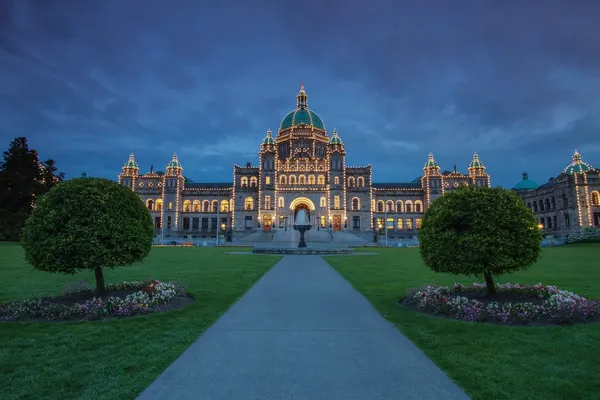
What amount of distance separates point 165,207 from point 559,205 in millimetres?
89731

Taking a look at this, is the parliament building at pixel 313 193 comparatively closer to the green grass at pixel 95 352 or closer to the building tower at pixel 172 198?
the building tower at pixel 172 198

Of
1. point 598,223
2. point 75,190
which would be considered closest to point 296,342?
point 75,190

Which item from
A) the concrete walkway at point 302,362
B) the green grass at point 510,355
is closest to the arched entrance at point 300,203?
the green grass at point 510,355

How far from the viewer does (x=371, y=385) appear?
5.14m

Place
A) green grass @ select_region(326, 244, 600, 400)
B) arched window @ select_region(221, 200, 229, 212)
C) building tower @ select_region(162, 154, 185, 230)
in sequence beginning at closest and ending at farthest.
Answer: green grass @ select_region(326, 244, 600, 400)
building tower @ select_region(162, 154, 185, 230)
arched window @ select_region(221, 200, 229, 212)

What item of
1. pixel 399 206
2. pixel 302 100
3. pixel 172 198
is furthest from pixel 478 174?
pixel 172 198

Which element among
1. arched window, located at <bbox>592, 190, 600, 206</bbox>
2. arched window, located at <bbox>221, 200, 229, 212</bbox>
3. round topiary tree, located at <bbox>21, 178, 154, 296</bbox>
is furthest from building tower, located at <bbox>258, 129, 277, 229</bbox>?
round topiary tree, located at <bbox>21, 178, 154, 296</bbox>

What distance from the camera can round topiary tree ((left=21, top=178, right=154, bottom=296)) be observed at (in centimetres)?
998

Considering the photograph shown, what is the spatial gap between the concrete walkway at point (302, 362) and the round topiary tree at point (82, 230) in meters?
3.99

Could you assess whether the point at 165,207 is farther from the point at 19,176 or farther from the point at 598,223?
the point at 598,223

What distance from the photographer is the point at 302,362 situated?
6.05 metres

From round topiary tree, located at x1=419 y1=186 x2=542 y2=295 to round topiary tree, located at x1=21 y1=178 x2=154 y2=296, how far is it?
9049 mm

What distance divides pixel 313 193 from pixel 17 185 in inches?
2075

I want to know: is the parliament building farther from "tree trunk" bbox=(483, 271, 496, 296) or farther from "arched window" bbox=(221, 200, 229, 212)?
"tree trunk" bbox=(483, 271, 496, 296)
